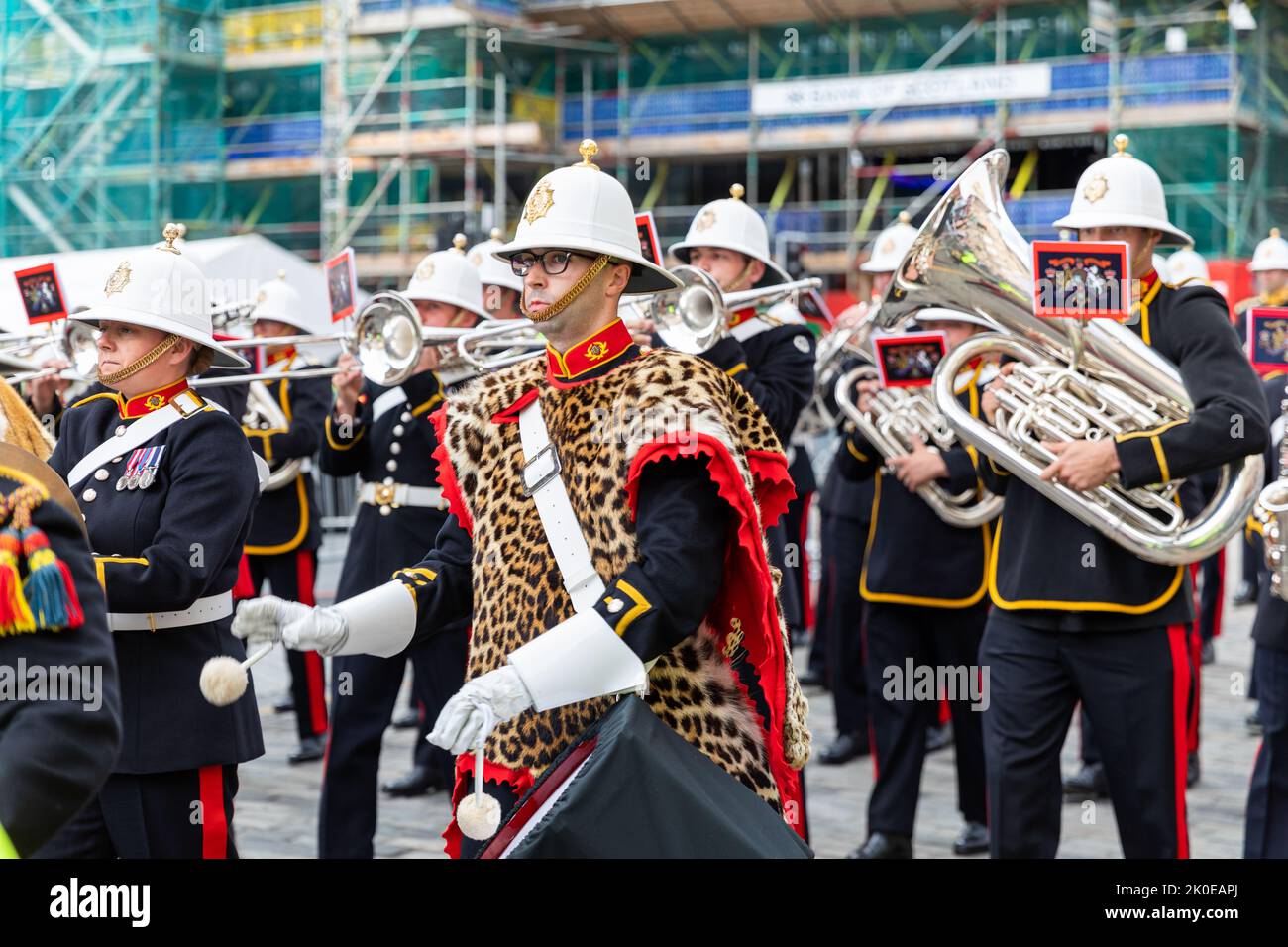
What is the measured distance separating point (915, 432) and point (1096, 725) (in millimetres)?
2158

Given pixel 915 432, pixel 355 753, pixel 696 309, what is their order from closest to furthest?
pixel 696 309, pixel 355 753, pixel 915 432

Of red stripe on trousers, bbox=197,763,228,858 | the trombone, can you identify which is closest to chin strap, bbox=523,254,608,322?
red stripe on trousers, bbox=197,763,228,858

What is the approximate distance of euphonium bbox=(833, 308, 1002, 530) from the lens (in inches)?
269

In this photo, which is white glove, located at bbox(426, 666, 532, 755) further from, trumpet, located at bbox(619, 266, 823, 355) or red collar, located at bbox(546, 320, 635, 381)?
trumpet, located at bbox(619, 266, 823, 355)

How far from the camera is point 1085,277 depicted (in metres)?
4.89

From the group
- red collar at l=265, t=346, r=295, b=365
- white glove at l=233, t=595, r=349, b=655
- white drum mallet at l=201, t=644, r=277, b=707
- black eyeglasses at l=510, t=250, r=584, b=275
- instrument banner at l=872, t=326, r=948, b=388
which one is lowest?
red collar at l=265, t=346, r=295, b=365

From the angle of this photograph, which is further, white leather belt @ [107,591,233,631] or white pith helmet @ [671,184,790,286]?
white pith helmet @ [671,184,790,286]

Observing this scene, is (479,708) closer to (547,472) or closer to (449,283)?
(547,472)

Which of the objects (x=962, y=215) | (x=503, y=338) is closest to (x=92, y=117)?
(x=503, y=338)

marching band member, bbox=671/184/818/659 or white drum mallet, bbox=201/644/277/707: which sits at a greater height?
marching band member, bbox=671/184/818/659

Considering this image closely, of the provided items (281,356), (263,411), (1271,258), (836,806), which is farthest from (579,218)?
(1271,258)

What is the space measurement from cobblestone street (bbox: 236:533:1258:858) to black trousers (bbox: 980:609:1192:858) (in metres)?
0.77

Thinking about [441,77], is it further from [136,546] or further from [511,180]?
[136,546]
